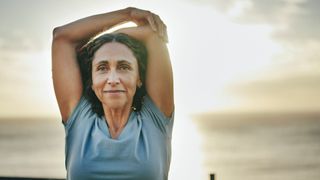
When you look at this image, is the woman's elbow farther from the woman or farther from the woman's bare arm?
the woman's bare arm

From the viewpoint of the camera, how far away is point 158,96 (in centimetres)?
145

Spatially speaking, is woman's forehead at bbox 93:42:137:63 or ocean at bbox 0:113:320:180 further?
ocean at bbox 0:113:320:180

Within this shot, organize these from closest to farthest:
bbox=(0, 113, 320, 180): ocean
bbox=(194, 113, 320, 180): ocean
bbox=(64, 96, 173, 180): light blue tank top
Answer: bbox=(64, 96, 173, 180): light blue tank top
bbox=(194, 113, 320, 180): ocean
bbox=(0, 113, 320, 180): ocean

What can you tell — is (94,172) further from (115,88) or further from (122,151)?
(115,88)

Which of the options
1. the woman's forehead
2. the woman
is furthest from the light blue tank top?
the woman's forehead

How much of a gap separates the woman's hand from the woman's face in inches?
3.5

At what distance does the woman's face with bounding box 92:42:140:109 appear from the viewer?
4.66 feet

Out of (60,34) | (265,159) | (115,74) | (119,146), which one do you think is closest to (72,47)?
(60,34)

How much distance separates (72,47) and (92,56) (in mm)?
72

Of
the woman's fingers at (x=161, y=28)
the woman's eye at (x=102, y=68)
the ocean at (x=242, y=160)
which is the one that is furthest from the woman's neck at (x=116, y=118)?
the ocean at (x=242, y=160)

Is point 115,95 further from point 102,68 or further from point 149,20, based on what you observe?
point 149,20

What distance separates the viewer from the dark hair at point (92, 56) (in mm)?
1434

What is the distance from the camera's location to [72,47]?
1479 mm

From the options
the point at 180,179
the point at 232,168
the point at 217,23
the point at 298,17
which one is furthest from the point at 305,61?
the point at 180,179
